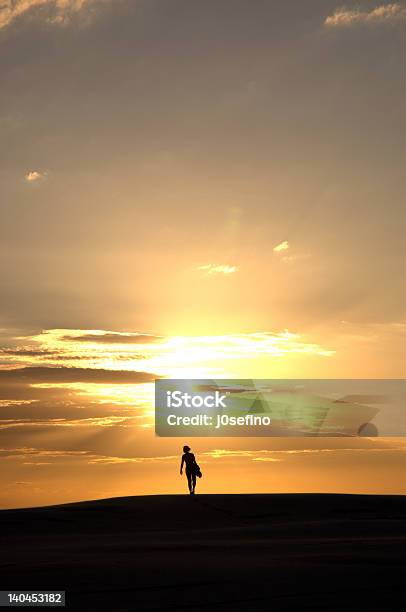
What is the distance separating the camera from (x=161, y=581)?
870 cm

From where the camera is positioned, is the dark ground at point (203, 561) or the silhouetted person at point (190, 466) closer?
the dark ground at point (203, 561)

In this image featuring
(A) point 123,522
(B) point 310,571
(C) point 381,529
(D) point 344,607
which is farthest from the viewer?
(A) point 123,522

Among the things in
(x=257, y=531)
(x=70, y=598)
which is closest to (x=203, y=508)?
(x=257, y=531)

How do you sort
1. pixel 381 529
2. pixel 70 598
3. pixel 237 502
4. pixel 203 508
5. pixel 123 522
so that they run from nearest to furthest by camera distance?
pixel 70 598, pixel 381 529, pixel 123 522, pixel 203 508, pixel 237 502

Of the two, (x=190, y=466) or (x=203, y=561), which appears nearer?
(x=203, y=561)

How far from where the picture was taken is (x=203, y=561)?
10.8m

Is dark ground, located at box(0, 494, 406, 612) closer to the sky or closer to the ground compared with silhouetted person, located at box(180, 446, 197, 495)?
closer to the ground

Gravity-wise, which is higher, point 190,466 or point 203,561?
point 190,466

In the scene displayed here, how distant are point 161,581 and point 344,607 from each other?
8.08 ft

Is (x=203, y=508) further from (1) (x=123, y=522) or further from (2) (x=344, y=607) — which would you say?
(2) (x=344, y=607)

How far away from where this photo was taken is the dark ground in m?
7.55

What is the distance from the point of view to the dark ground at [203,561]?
7.55 m

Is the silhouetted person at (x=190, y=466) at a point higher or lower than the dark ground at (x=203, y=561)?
higher

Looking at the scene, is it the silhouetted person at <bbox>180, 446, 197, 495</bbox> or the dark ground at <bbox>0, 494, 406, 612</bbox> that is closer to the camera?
the dark ground at <bbox>0, 494, 406, 612</bbox>
